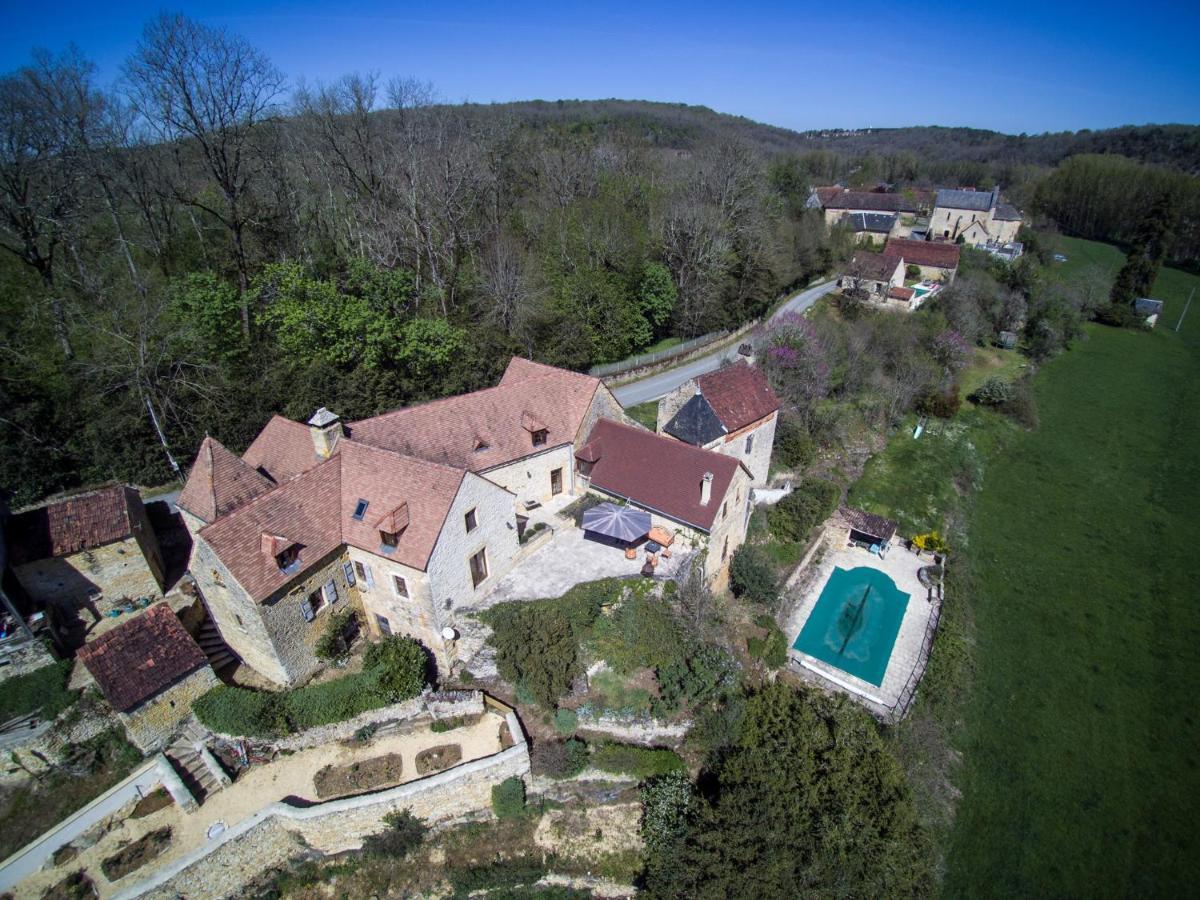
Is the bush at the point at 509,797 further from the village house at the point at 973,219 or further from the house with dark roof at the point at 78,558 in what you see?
the village house at the point at 973,219

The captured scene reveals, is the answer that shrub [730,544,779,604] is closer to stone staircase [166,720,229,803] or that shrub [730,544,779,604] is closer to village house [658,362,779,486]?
village house [658,362,779,486]

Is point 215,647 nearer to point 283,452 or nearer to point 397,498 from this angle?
point 283,452

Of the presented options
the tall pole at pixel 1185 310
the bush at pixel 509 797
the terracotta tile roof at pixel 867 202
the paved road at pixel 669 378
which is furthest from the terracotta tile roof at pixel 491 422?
the tall pole at pixel 1185 310

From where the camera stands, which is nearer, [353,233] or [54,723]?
[54,723]

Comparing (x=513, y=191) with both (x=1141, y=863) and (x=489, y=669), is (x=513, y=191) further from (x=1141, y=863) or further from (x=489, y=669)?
(x=1141, y=863)

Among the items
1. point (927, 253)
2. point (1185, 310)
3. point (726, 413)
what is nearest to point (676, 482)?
point (726, 413)

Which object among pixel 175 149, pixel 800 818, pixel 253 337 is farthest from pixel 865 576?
pixel 175 149

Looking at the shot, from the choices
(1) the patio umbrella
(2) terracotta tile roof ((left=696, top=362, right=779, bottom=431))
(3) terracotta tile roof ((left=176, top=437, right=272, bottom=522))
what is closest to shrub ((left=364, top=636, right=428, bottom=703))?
(3) terracotta tile roof ((left=176, top=437, right=272, bottom=522))
